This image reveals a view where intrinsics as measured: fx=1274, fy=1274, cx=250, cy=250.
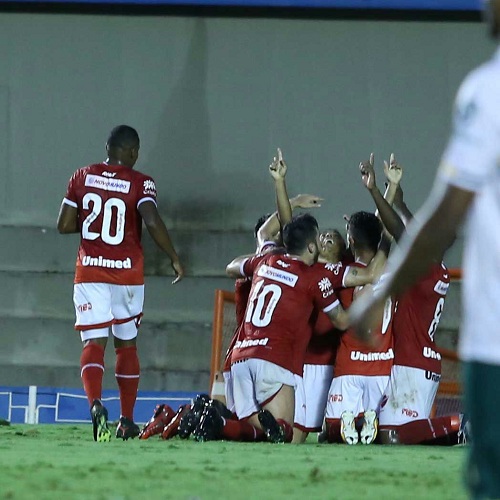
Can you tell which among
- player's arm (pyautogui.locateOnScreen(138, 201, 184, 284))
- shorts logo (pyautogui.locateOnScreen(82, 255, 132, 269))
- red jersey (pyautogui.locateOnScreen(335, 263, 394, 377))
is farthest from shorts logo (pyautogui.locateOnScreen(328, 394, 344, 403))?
shorts logo (pyautogui.locateOnScreen(82, 255, 132, 269))

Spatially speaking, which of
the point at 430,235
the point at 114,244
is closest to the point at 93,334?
the point at 114,244

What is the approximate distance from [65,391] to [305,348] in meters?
4.56

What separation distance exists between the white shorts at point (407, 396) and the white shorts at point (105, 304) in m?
1.78

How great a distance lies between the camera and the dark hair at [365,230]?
335 inches

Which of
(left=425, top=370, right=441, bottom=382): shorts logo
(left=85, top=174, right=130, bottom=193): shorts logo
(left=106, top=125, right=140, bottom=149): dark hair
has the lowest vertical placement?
(left=425, top=370, right=441, bottom=382): shorts logo

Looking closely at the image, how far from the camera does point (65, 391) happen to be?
40.6ft

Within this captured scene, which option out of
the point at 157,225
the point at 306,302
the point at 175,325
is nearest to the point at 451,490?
the point at 306,302

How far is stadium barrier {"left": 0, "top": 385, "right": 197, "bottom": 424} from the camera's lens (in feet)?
39.9

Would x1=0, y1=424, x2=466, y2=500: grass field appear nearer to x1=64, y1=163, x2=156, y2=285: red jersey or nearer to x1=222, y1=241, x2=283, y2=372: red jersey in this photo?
x1=64, y1=163, x2=156, y2=285: red jersey

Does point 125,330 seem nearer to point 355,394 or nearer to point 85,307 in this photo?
point 85,307

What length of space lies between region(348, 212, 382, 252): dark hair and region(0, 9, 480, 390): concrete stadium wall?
5186 millimetres

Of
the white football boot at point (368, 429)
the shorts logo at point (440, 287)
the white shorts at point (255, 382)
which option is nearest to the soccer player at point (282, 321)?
the white shorts at point (255, 382)

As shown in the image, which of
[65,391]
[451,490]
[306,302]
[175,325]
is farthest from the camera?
[175,325]

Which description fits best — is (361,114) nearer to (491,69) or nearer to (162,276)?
(162,276)
